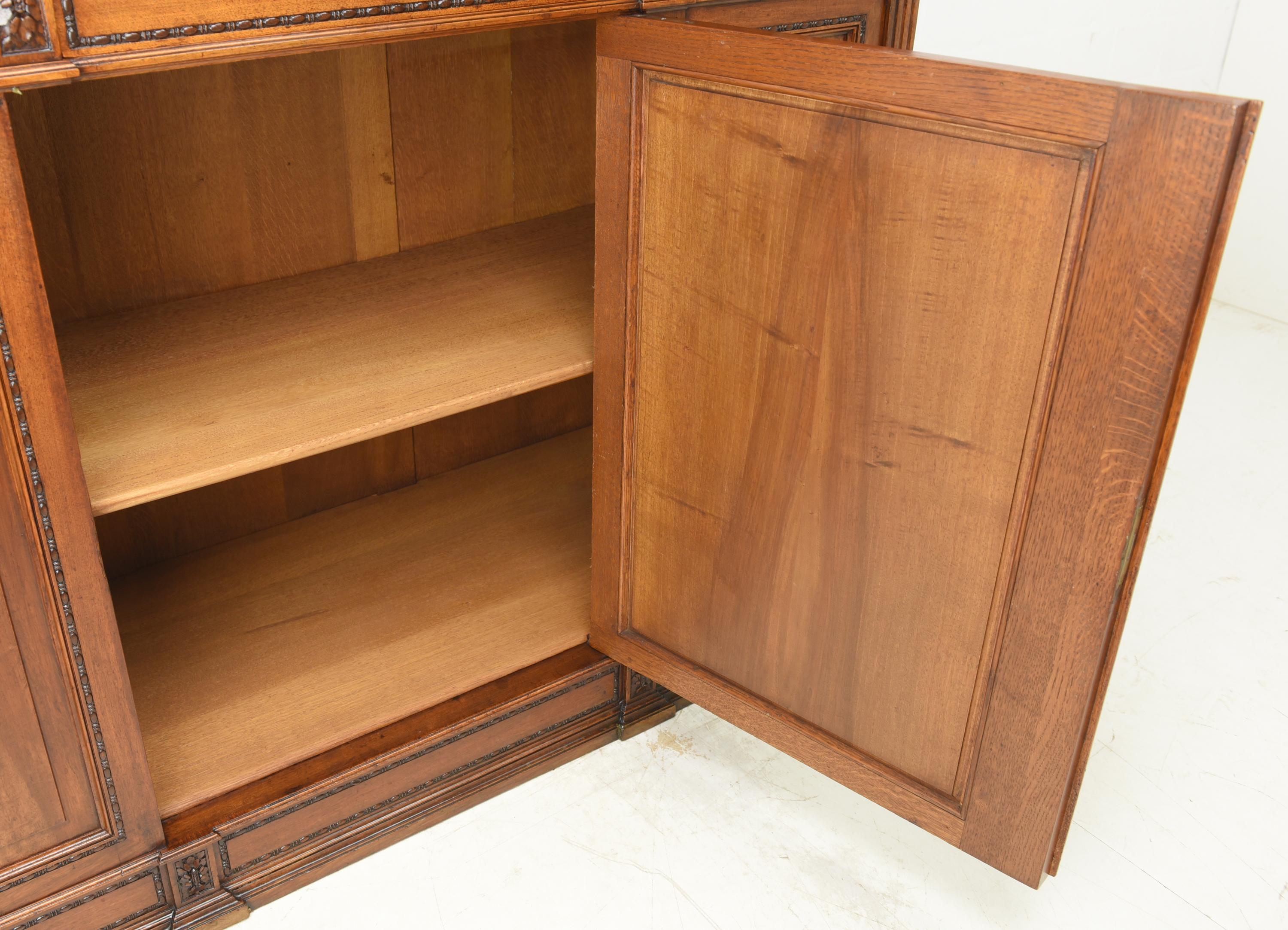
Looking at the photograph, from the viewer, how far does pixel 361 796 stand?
1392 millimetres

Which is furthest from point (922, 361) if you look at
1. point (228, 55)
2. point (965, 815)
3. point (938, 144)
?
point (228, 55)

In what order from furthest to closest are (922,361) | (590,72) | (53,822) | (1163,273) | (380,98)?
(590,72) → (380,98) → (53,822) → (922,361) → (1163,273)

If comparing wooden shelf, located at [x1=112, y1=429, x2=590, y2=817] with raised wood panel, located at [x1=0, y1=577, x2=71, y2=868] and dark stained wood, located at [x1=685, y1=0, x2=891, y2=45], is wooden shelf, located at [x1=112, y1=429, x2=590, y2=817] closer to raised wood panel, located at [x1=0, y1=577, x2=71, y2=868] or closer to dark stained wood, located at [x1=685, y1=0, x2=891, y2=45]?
raised wood panel, located at [x1=0, y1=577, x2=71, y2=868]

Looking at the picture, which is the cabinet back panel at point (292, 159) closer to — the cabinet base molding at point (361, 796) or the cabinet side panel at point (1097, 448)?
the cabinet base molding at point (361, 796)

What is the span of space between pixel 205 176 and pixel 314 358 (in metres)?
0.29

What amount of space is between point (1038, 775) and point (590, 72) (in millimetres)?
1155

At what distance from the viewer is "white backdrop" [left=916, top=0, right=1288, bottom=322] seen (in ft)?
8.76

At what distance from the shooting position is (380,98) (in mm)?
1561

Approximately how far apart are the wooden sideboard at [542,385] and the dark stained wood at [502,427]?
0.30 ft

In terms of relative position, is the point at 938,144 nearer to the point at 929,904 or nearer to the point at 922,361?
the point at 922,361

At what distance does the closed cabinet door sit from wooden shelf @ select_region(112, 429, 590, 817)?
11 centimetres

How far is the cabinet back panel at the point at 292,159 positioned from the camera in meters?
1.38

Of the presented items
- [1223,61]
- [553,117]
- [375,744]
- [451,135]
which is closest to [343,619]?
[375,744]

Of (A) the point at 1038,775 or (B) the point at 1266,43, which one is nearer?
(A) the point at 1038,775
